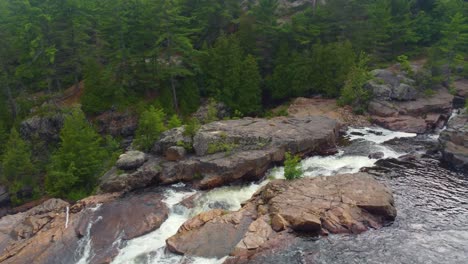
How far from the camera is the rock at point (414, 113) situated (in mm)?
41938

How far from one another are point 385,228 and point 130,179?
1948 cm

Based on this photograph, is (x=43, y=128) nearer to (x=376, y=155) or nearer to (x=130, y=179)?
(x=130, y=179)

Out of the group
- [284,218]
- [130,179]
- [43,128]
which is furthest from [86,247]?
[43,128]

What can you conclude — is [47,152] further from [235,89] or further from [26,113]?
[235,89]

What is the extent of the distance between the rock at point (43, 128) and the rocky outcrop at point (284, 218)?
29112 millimetres

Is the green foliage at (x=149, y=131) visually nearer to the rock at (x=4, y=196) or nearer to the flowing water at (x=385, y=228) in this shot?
the flowing water at (x=385, y=228)

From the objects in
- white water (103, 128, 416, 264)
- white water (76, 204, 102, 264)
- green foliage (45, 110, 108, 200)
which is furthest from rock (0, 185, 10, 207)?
white water (103, 128, 416, 264)

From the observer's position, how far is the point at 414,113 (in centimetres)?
4397

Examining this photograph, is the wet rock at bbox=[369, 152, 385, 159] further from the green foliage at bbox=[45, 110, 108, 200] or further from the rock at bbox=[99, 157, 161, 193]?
the green foliage at bbox=[45, 110, 108, 200]

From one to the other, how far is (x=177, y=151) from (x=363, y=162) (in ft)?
54.2

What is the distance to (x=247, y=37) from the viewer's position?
52.2 meters

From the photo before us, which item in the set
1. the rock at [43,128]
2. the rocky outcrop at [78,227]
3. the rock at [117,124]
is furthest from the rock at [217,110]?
the rocky outcrop at [78,227]

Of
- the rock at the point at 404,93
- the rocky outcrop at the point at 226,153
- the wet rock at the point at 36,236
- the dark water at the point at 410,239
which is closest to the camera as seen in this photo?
the dark water at the point at 410,239

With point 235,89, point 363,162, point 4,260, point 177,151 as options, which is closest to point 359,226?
point 363,162
